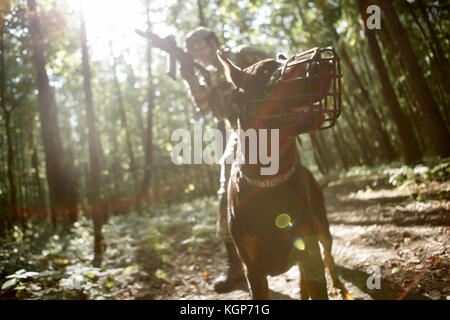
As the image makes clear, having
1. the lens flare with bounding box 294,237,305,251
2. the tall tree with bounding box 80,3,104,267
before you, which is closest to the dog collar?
the lens flare with bounding box 294,237,305,251

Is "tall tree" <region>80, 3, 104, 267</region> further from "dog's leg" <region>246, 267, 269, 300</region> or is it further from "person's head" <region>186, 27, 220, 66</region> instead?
"dog's leg" <region>246, 267, 269, 300</region>

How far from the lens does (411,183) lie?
618 cm

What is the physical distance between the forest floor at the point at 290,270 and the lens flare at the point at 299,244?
3.98ft

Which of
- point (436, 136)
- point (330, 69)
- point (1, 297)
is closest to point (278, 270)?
point (330, 69)

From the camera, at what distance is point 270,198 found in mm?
2322

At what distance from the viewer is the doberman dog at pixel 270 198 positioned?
2021mm

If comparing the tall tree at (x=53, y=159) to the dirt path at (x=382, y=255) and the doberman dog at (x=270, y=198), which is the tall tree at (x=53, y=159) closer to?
the dirt path at (x=382, y=255)

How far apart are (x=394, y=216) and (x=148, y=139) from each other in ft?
41.9

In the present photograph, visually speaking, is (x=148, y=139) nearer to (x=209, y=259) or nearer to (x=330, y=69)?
(x=209, y=259)

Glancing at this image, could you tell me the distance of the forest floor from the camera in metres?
3.12

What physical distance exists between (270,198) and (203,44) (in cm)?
287

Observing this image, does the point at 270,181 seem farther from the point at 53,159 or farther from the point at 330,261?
the point at 53,159

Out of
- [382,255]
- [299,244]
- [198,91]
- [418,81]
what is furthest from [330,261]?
[418,81]
